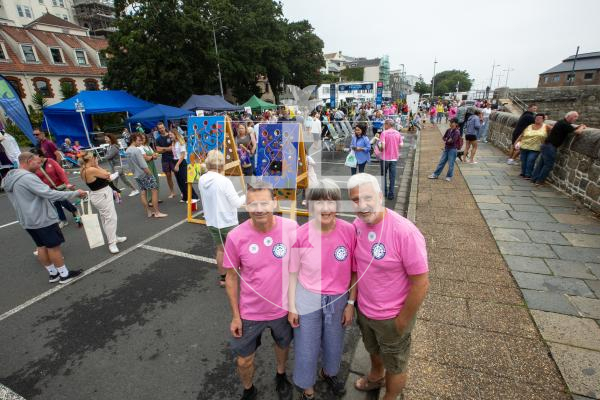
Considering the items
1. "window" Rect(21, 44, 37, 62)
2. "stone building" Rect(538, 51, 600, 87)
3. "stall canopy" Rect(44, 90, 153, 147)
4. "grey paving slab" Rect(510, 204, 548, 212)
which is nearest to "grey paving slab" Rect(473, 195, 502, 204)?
"grey paving slab" Rect(510, 204, 548, 212)

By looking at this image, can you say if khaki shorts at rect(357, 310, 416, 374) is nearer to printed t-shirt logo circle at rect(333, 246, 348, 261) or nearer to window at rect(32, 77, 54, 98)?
printed t-shirt logo circle at rect(333, 246, 348, 261)

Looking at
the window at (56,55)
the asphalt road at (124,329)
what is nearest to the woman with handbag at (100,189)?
the asphalt road at (124,329)

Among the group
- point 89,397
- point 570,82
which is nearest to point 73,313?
point 89,397

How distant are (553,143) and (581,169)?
118 centimetres

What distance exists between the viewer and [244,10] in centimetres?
3250

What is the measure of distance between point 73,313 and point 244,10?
37.0 meters

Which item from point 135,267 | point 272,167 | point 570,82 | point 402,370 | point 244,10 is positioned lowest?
point 135,267

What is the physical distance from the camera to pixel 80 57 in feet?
111

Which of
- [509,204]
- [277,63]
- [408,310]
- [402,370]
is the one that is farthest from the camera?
[277,63]

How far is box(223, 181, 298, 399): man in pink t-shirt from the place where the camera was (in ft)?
6.79

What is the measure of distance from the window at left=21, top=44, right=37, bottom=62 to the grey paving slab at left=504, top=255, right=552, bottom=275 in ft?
141

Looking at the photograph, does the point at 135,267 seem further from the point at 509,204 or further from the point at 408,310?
the point at 509,204

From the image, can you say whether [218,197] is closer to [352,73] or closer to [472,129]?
[472,129]

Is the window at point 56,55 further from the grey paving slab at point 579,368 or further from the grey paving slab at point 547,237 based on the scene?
the grey paving slab at point 579,368
